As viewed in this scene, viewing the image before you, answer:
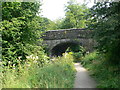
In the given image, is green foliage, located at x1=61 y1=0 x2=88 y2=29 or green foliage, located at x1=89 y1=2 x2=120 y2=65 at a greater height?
green foliage, located at x1=61 y1=0 x2=88 y2=29

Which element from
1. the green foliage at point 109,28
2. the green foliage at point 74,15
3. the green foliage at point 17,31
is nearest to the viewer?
the green foliage at point 109,28

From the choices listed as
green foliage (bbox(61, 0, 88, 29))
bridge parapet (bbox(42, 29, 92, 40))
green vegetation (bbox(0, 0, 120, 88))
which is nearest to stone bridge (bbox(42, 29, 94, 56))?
bridge parapet (bbox(42, 29, 92, 40))

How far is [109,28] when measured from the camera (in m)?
3.58

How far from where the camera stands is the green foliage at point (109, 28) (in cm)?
355

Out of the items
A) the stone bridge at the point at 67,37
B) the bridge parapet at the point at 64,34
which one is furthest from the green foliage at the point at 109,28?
the stone bridge at the point at 67,37

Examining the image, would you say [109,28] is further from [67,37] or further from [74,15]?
[74,15]

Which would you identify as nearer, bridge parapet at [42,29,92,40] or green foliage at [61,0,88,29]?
bridge parapet at [42,29,92,40]

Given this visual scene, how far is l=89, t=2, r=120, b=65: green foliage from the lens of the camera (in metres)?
3.55

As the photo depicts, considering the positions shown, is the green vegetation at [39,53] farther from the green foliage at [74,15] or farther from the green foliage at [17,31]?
the green foliage at [74,15]

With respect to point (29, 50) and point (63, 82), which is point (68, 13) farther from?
point (63, 82)

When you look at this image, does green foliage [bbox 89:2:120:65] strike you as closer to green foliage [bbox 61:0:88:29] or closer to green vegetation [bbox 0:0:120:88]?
green vegetation [bbox 0:0:120:88]

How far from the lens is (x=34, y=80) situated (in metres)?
3.02

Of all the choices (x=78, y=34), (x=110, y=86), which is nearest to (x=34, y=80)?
(x=110, y=86)

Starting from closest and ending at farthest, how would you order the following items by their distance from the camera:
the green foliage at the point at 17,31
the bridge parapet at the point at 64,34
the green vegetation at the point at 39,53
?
the green vegetation at the point at 39,53 → the green foliage at the point at 17,31 → the bridge parapet at the point at 64,34
